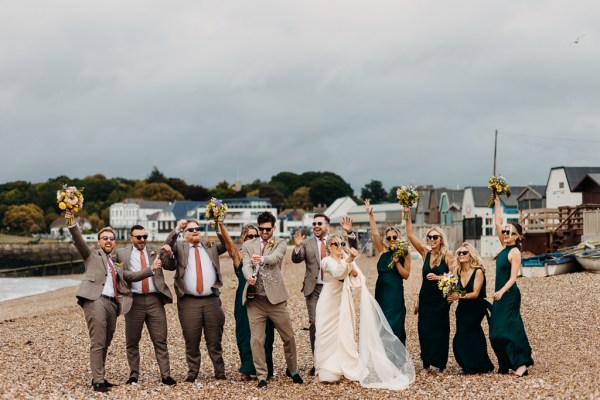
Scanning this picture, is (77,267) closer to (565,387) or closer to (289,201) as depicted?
(565,387)

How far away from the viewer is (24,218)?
455 ft

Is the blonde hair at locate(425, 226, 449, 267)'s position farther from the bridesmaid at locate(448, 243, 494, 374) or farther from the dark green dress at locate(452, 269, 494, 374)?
the dark green dress at locate(452, 269, 494, 374)

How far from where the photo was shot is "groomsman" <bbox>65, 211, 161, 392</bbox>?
9.11 metres

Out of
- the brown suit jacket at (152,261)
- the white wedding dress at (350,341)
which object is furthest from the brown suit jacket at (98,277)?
the white wedding dress at (350,341)

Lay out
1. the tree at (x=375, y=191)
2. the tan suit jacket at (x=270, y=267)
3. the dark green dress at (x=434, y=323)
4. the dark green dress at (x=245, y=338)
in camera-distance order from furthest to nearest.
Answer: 1. the tree at (x=375, y=191)
2. the dark green dress at (x=434, y=323)
3. the dark green dress at (x=245, y=338)
4. the tan suit jacket at (x=270, y=267)

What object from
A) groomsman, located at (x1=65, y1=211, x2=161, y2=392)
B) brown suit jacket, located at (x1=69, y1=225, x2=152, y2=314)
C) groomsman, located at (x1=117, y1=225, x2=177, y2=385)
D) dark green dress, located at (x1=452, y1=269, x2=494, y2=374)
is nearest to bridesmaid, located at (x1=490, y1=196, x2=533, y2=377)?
dark green dress, located at (x1=452, y1=269, x2=494, y2=374)

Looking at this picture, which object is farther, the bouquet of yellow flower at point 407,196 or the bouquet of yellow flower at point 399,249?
the bouquet of yellow flower at point 407,196

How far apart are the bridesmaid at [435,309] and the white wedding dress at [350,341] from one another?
2.37ft

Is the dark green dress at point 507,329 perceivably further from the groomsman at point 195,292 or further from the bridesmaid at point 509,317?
the groomsman at point 195,292

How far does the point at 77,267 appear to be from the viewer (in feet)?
212

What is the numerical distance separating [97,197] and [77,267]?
11399cm

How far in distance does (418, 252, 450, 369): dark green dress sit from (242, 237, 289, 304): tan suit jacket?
6.61ft

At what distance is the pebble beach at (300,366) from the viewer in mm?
8719

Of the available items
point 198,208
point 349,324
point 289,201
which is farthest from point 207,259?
point 289,201
